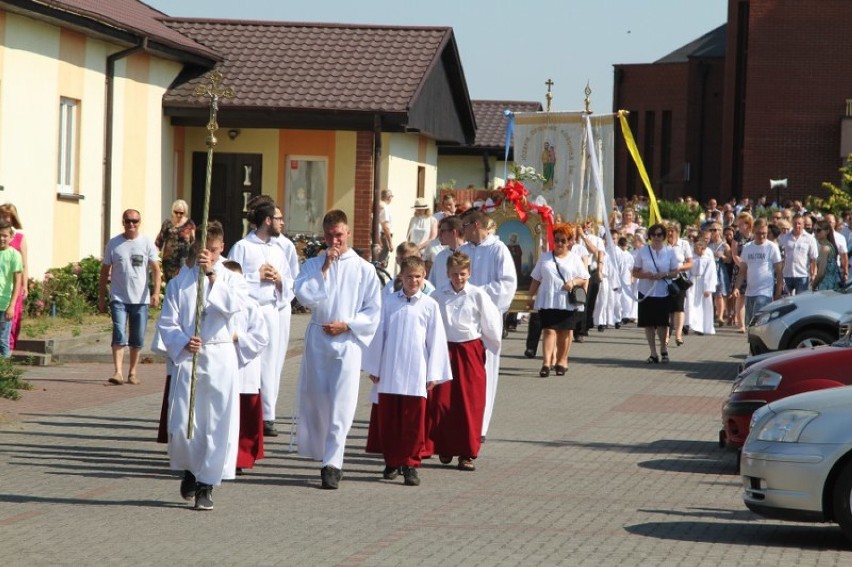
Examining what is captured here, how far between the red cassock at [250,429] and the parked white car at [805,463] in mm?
3611

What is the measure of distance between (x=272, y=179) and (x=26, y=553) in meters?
21.4

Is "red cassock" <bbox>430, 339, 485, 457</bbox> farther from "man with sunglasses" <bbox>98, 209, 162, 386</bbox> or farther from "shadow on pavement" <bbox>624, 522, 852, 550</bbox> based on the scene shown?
"man with sunglasses" <bbox>98, 209, 162, 386</bbox>

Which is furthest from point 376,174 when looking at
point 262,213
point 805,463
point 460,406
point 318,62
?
point 805,463

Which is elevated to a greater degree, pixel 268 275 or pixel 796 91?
pixel 796 91

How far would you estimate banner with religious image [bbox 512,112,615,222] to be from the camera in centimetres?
2669

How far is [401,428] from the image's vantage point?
1127 cm

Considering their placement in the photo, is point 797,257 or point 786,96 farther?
point 786,96

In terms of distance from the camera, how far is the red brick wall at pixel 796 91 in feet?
197

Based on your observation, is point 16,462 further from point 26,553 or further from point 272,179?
point 272,179

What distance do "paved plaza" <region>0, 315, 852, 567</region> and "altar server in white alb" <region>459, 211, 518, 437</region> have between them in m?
0.68

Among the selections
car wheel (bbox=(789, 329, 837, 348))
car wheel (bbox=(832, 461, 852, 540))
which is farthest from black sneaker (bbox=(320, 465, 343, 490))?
car wheel (bbox=(789, 329, 837, 348))

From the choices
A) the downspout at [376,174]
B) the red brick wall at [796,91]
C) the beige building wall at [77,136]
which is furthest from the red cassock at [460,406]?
the red brick wall at [796,91]

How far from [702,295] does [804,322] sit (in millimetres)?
9106

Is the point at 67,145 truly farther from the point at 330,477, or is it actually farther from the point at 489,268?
the point at 330,477
